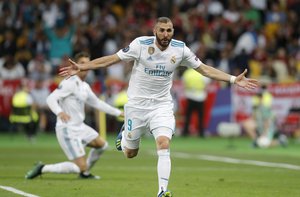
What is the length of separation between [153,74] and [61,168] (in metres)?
3.74

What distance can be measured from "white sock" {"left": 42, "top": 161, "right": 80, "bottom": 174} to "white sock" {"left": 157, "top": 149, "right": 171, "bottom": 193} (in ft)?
13.4

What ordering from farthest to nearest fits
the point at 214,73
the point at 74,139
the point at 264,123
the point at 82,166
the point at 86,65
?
the point at 264,123, the point at 74,139, the point at 82,166, the point at 214,73, the point at 86,65

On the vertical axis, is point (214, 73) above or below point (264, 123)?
above

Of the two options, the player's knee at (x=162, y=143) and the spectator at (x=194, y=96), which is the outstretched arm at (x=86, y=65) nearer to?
the player's knee at (x=162, y=143)

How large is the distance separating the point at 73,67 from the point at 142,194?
2142 millimetres

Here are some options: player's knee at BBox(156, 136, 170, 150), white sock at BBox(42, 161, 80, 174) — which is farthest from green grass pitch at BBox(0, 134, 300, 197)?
player's knee at BBox(156, 136, 170, 150)

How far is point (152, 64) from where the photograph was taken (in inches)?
560

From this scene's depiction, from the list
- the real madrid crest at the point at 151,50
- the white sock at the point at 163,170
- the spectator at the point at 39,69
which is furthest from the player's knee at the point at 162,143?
→ the spectator at the point at 39,69

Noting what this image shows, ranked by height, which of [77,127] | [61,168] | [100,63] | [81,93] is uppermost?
[100,63]

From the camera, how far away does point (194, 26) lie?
3438 cm

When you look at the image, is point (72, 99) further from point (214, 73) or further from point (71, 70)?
point (214, 73)

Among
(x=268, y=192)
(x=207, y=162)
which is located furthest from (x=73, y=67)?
(x=207, y=162)

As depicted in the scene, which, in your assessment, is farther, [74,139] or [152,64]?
[74,139]

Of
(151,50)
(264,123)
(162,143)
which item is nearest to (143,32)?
(264,123)
